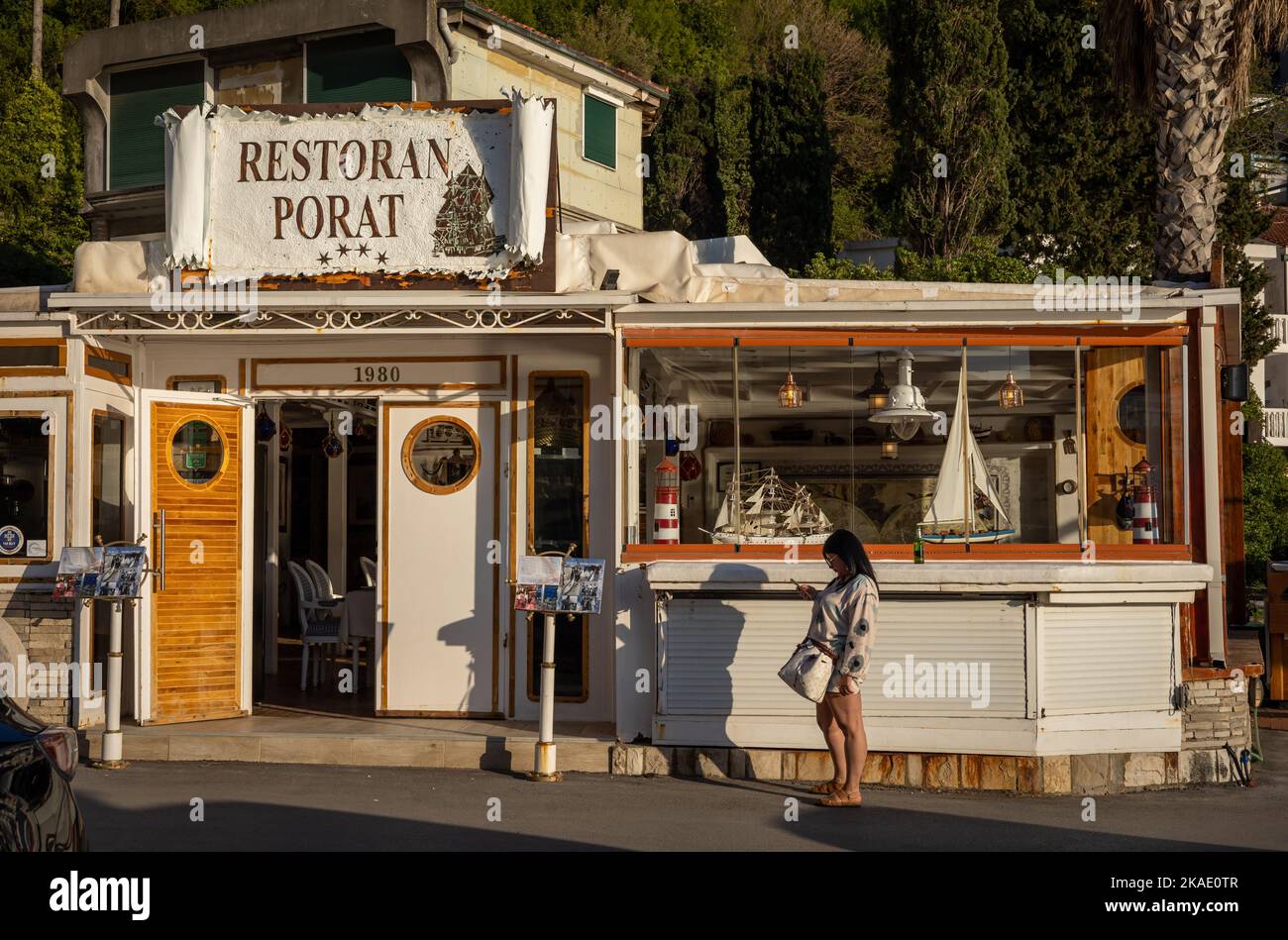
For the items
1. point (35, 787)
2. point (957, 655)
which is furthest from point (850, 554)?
point (35, 787)

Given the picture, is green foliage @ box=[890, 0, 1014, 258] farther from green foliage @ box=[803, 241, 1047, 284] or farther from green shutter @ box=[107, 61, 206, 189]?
green shutter @ box=[107, 61, 206, 189]

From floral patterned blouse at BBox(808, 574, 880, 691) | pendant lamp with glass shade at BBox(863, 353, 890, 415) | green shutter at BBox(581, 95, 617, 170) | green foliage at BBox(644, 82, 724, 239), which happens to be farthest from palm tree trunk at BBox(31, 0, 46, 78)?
floral patterned blouse at BBox(808, 574, 880, 691)

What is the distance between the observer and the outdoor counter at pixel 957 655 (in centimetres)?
1014

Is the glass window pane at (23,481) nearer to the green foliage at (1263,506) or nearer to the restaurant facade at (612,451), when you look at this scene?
the restaurant facade at (612,451)

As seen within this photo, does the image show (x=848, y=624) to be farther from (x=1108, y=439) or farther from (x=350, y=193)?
(x=350, y=193)

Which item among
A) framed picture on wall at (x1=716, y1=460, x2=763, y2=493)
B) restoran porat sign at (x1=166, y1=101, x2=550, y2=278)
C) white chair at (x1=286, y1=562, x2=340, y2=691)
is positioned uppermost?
restoran porat sign at (x1=166, y1=101, x2=550, y2=278)

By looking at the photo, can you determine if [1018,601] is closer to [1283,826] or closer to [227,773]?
[1283,826]

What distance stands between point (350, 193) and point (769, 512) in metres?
4.03

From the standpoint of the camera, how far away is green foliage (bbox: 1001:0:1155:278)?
33.3 metres

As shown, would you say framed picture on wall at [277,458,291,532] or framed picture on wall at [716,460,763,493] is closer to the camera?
framed picture on wall at [716,460,763,493]

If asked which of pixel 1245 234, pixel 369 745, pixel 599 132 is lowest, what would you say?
pixel 369 745

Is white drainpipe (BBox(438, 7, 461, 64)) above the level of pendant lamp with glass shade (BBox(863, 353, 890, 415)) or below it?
above

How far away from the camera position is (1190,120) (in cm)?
1698

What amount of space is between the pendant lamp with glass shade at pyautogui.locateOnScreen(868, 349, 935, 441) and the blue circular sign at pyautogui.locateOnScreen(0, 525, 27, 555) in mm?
6797
